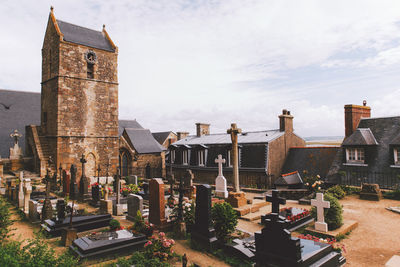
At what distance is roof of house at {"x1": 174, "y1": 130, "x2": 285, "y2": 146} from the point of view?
23.1m

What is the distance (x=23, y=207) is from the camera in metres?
12.4

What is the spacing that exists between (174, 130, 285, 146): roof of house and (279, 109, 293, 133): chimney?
57 cm

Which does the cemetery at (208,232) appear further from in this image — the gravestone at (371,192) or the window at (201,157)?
the window at (201,157)

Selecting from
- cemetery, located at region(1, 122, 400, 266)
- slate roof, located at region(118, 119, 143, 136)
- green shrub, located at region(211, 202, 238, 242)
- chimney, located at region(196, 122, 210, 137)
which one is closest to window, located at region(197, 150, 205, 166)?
chimney, located at region(196, 122, 210, 137)

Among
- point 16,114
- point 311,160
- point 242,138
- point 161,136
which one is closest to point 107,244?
point 311,160

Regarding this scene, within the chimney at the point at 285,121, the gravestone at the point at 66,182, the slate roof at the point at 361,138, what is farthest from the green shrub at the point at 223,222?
the chimney at the point at 285,121

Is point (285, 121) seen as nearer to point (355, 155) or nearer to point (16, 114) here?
point (355, 155)

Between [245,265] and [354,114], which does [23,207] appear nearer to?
[245,265]

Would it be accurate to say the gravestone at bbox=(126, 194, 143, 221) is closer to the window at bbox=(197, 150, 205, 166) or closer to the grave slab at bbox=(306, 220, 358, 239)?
the grave slab at bbox=(306, 220, 358, 239)

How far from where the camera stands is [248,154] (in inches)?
899

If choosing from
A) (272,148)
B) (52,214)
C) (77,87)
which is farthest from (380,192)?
(77,87)

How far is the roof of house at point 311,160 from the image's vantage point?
2050 centimetres

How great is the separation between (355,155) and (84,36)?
914 inches

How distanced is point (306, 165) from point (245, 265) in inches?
663
